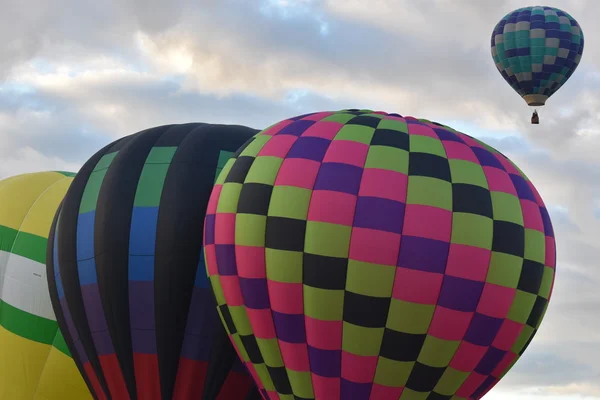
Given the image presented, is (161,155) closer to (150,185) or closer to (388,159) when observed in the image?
(150,185)

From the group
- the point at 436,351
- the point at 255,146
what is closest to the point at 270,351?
the point at 436,351

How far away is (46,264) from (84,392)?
6.43 ft

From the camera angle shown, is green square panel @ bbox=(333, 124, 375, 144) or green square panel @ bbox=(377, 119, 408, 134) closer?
green square panel @ bbox=(333, 124, 375, 144)

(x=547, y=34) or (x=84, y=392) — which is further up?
(x=547, y=34)

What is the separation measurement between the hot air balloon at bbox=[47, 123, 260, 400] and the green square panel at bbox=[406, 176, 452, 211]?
3060 millimetres

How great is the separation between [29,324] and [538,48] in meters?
12.1

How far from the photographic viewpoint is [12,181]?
16844mm

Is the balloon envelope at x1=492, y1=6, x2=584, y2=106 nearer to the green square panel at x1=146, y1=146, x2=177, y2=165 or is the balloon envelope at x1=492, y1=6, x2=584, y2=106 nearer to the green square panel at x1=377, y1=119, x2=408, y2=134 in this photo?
the green square panel at x1=146, y1=146, x2=177, y2=165

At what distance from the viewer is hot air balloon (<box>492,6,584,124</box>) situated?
2283cm

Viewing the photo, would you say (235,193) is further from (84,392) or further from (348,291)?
(84,392)

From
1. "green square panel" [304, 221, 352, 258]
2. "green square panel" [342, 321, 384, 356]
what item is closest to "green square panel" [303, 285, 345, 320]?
"green square panel" [342, 321, 384, 356]

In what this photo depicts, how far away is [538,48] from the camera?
22.9 m

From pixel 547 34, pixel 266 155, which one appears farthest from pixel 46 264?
pixel 547 34

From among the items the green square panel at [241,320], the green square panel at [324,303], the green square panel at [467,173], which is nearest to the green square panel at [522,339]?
the green square panel at [467,173]
